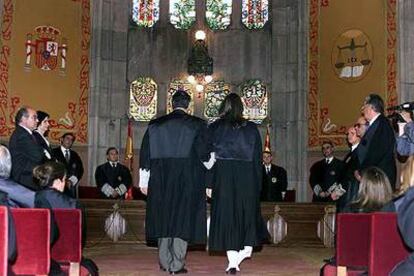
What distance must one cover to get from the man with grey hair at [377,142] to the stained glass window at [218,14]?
9.29m

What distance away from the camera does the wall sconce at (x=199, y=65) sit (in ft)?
48.8

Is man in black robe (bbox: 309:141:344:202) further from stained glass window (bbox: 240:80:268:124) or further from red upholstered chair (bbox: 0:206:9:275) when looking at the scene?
red upholstered chair (bbox: 0:206:9:275)

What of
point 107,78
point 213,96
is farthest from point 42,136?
point 213,96

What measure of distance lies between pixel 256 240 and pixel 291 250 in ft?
11.1

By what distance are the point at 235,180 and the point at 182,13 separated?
928 centimetres

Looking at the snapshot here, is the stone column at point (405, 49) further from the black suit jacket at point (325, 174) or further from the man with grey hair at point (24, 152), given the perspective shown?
the man with grey hair at point (24, 152)

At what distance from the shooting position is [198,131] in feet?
23.4

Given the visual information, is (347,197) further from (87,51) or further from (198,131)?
(87,51)

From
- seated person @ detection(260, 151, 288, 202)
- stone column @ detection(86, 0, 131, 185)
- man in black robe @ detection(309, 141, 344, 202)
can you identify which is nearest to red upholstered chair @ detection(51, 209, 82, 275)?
man in black robe @ detection(309, 141, 344, 202)

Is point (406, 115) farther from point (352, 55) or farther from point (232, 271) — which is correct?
point (352, 55)

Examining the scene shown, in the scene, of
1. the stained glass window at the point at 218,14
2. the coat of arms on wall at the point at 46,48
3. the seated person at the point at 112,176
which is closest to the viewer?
the seated person at the point at 112,176

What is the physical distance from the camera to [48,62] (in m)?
13.8

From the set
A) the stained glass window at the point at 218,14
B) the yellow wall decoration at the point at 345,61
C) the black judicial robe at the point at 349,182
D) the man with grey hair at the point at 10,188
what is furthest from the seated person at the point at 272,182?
the man with grey hair at the point at 10,188

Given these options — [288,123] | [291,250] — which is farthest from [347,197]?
[288,123]
